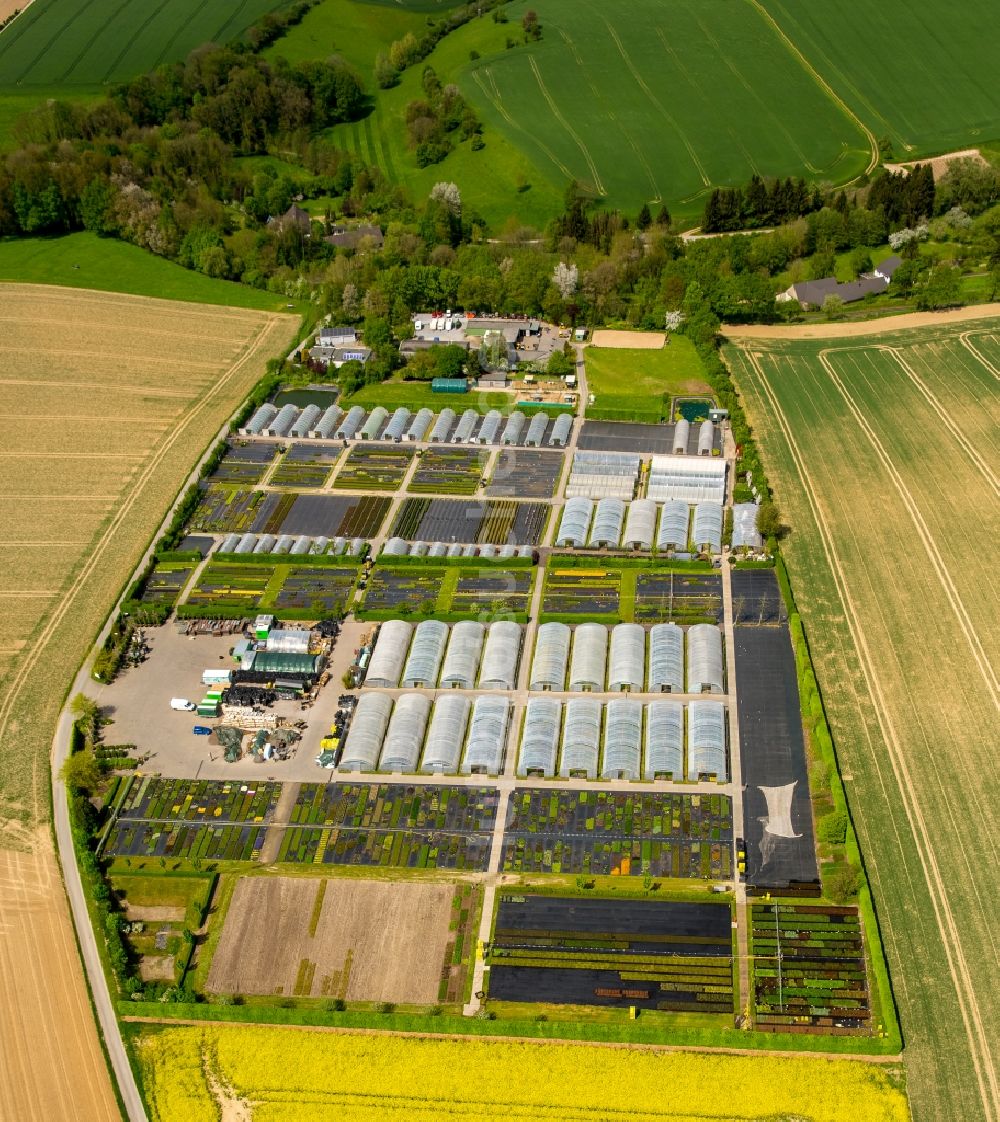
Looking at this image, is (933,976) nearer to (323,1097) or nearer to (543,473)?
(323,1097)

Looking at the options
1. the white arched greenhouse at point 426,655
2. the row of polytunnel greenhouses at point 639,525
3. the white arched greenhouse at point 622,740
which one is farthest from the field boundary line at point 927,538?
the white arched greenhouse at point 426,655

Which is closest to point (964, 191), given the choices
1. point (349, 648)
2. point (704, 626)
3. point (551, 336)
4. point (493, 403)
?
point (551, 336)

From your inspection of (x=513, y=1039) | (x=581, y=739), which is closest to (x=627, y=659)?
(x=581, y=739)

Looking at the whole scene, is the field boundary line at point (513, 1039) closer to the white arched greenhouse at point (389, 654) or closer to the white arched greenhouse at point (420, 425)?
the white arched greenhouse at point (389, 654)

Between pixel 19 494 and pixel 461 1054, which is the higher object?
pixel 19 494

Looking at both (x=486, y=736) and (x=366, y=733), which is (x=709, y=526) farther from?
(x=366, y=733)

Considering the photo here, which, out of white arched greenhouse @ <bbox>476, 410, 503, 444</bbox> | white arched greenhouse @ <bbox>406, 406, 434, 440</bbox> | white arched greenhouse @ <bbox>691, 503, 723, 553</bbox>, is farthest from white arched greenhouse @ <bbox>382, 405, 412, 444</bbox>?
white arched greenhouse @ <bbox>691, 503, 723, 553</bbox>

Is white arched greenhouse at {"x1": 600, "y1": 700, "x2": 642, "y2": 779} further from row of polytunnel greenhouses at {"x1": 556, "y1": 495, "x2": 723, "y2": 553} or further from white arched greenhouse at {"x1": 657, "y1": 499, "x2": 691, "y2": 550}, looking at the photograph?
row of polytunnel greenhouses at {"x1": 556, "y1": 495, "x2": 723, "y2": 553}

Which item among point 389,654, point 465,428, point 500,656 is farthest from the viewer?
point 465,428
